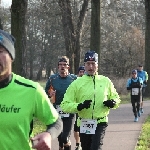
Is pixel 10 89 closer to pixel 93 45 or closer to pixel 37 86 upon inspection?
pixel 37 86

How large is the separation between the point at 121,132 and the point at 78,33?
1349cm

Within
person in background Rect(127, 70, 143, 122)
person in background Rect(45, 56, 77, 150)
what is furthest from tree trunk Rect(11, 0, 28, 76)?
person in background Rect(45, 56, 77, 150)

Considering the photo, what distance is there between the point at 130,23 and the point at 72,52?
27.2 meters

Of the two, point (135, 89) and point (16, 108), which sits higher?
point (16, 108)

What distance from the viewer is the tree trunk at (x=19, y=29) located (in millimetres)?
12359

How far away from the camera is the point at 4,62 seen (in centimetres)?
289

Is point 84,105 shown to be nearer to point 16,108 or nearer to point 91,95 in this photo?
point 91,95

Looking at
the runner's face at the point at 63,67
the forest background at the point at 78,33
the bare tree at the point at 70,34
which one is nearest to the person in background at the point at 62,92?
the runner's face at the point at 63,67

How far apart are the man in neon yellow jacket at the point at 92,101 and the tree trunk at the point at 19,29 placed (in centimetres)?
625

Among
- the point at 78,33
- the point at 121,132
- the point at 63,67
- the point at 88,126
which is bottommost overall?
the point at 121,132

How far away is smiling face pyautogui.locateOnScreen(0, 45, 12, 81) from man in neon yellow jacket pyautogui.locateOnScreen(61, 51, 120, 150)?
3196mm

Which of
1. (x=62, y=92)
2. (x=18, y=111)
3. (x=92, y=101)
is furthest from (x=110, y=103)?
(x=18, y=111)

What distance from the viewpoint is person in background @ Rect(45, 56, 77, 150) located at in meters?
8.41

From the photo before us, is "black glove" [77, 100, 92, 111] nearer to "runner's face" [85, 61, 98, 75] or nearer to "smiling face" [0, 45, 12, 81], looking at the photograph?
"runner's face" [85, 61, 98, 75]
